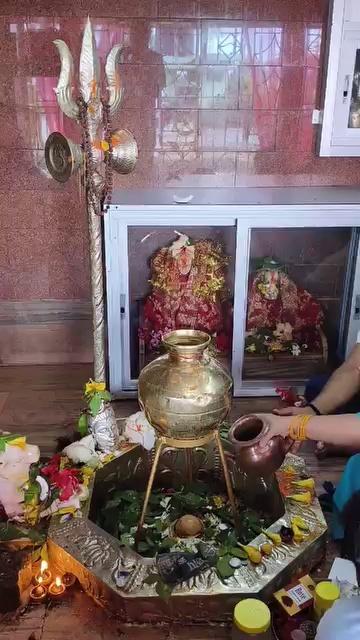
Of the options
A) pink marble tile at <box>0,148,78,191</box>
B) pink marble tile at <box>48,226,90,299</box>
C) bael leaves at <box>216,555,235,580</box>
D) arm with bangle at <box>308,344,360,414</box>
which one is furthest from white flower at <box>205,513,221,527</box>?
pink marble tile at <box>0,148,78,191</box>

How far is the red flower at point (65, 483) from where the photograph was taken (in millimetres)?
1978

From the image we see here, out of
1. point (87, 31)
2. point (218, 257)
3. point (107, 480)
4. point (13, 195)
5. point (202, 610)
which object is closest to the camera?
point (202, 610)

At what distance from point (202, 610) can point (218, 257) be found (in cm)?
156

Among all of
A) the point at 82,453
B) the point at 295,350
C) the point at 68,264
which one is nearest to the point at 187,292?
the point at 295,350

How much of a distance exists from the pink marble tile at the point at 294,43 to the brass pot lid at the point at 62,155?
137 centimetres

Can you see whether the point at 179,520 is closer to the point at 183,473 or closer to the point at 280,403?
the point at 183,473

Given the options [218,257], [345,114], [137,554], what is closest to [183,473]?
[137,554]

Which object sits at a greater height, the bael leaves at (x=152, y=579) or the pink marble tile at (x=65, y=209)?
the pink marble tile at (x=65, y=209)

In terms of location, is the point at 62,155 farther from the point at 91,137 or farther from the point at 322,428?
the point at 322,428

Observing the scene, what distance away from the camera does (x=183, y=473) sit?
230 cm

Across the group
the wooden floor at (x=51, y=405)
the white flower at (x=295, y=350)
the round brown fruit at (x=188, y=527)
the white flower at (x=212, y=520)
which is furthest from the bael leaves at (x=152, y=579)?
the white flower at (x=295, y=350)

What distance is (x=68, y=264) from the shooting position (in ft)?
10.5

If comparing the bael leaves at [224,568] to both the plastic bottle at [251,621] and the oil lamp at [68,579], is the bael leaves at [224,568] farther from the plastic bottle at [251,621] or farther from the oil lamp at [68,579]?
the oil lamp at [68,579]

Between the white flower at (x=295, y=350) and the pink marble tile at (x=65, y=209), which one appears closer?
the white flower at (x=295, y=350)
